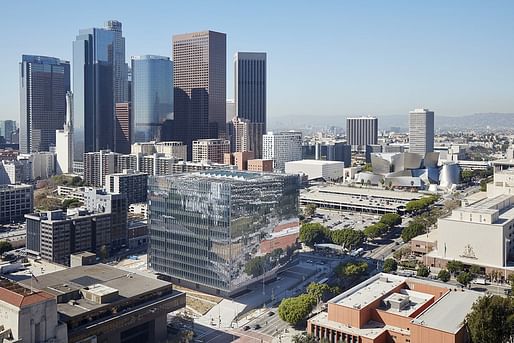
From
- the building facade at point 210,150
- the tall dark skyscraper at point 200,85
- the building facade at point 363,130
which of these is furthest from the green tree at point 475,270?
the building facade at point 363,130

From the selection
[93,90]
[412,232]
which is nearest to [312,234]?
[412,232]

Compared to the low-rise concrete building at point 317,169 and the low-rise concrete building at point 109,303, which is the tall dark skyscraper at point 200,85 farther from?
the low-rise concrete building at point 109,303

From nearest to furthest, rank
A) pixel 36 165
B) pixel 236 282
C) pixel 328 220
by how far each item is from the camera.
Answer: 1. pixel 236 282
2. pixel 328 220
3. pixel 36 165

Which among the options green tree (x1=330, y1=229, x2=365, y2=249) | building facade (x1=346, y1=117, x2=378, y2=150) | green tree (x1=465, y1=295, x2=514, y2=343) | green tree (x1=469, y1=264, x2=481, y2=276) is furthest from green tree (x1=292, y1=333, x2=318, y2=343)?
building facade (x1=346, y1=117, x2=378, y2=150)

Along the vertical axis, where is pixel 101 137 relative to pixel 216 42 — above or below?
below

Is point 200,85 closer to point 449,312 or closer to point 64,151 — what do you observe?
point 64,151

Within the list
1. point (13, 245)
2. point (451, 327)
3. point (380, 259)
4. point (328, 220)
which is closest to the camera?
point (451, 327)

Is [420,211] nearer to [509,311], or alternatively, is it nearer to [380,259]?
[380,259]

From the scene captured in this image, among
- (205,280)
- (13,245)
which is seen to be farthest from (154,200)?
(13,245)
